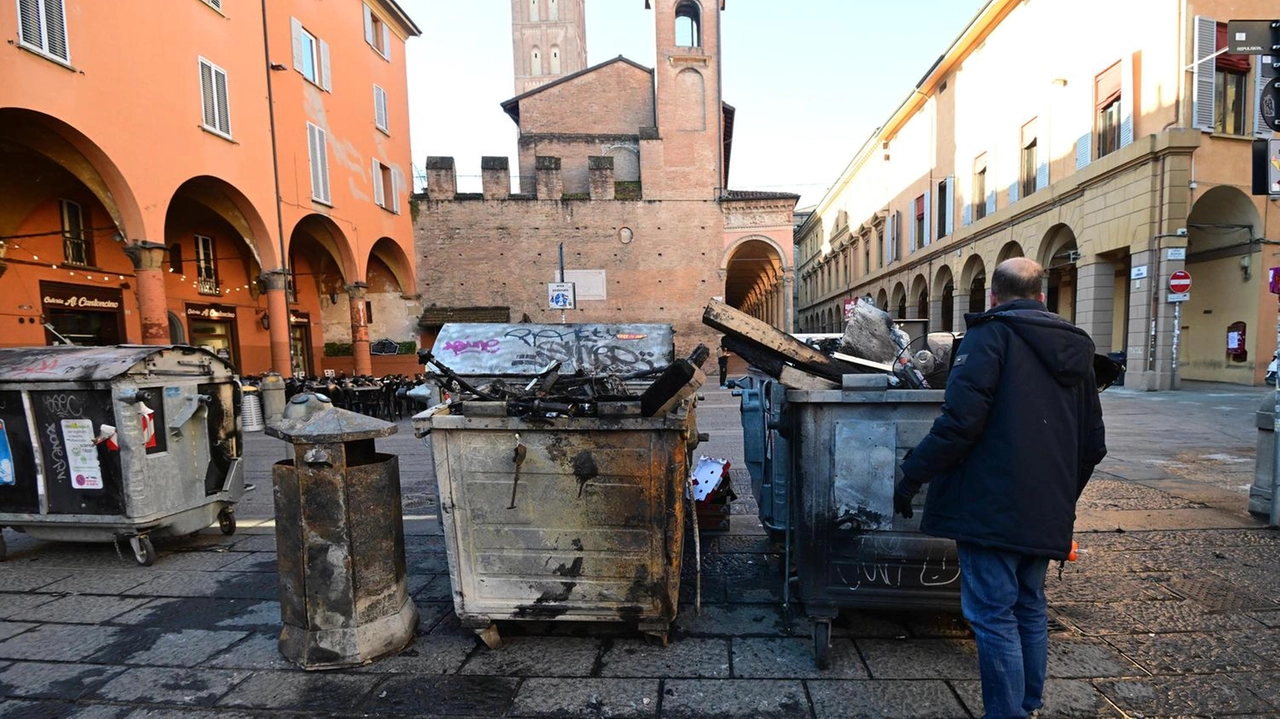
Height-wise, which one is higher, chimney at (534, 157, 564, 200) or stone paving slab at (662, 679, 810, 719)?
chimney at (534, 157, 564, 200)

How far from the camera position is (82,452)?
12.9 ft

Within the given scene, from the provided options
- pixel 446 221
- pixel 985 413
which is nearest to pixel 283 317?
pixel 446 221

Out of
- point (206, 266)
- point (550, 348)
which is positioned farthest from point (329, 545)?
point (206, 266)

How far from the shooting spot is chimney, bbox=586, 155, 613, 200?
71.0 feet

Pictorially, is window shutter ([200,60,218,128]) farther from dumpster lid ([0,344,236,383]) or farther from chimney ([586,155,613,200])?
chimney ([586,155,613,200])

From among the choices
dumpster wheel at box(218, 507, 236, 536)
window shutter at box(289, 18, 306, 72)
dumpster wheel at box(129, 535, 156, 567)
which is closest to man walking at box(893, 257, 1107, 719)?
dumpster wheel at box(129, 535, 156, 567)

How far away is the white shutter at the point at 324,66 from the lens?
52.3 feet

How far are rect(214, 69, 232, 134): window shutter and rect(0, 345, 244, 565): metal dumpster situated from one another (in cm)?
1119

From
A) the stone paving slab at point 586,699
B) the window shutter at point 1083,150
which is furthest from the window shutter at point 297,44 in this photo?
the window shutter at point 1083,150

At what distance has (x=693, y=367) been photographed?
242cm

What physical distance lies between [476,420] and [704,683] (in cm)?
169

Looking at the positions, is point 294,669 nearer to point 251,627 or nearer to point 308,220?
point 251,627

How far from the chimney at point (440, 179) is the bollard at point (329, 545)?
21093mm

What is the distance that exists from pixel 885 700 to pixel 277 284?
53.8 ft
